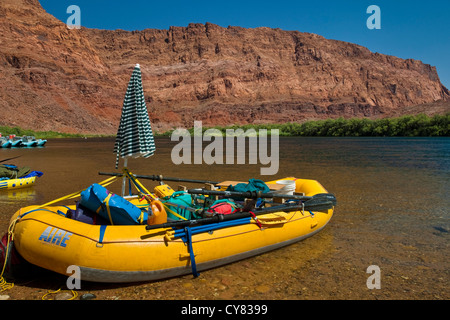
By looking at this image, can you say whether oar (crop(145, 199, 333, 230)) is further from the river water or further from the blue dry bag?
the blue dry bag

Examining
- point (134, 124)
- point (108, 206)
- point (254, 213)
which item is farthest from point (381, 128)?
point (108, 206)

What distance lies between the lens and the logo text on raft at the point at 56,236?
4238 mm

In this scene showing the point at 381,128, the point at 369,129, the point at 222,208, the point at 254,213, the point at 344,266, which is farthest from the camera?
the point at 369,129

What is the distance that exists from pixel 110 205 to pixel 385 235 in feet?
17.8

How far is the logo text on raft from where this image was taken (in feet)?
13.9

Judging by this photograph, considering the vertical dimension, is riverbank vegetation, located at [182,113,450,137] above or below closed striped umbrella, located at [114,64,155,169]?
above

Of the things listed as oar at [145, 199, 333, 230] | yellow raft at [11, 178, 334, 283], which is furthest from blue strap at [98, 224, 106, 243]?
oar at [145, 199, 333, 230]

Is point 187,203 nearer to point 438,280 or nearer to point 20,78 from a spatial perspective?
point 438,280

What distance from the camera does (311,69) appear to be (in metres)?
146

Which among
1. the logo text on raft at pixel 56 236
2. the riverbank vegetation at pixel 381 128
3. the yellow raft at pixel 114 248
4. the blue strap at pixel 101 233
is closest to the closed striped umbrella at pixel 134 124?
the yellow raft at pixel 114 248

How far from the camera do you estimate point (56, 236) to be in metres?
4.29

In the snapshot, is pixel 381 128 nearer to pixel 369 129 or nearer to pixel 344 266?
pixel 369 129

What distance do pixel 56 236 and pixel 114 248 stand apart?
0.80m
